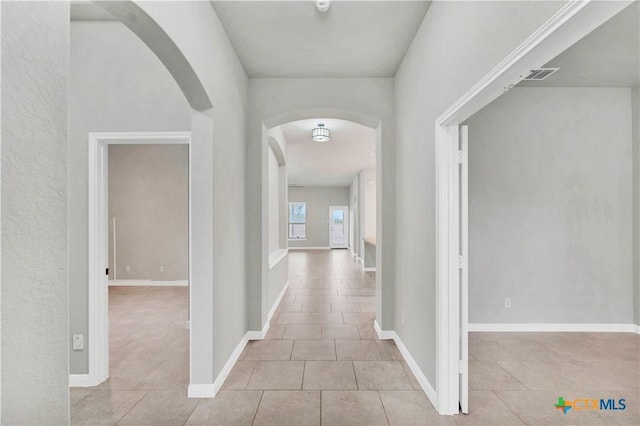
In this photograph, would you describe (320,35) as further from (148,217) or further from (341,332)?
(148,217)

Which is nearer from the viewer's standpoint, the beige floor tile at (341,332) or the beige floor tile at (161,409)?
the beige floor tile at (161,409)

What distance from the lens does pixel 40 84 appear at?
903mm

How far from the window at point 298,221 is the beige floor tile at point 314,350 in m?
12.0

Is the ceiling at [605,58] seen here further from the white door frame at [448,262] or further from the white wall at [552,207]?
the white door frame at [448,262]

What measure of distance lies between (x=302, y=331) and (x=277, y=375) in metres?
1.11

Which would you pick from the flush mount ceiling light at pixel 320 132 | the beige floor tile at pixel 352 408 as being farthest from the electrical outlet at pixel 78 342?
the flush mount ceiling light at pixel 320 132

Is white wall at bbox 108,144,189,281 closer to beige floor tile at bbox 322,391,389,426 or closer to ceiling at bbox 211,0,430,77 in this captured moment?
ceiling at bbox 211,0,430,77

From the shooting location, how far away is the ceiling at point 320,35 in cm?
252

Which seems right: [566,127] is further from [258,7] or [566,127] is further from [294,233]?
[294,233]

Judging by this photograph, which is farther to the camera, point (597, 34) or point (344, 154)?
point (344, 154)

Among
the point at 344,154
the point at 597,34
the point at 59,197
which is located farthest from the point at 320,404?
the point at 344,154

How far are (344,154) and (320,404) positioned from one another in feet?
20.8

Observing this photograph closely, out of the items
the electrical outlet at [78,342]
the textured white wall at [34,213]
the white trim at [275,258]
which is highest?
the textured white wall at [34,213]

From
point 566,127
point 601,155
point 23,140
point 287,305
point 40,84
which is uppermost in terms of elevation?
point 566,127
